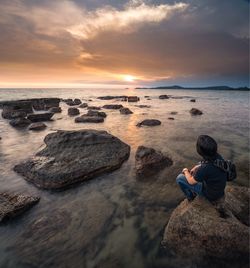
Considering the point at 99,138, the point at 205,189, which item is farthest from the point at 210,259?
the point at 99,138

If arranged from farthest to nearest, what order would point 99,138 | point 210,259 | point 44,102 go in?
point 44,102, point 99,138, point 210,259

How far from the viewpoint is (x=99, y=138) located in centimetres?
1116

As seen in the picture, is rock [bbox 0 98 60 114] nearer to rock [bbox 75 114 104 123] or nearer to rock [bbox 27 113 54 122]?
rock [bbox 27 113 54 122]

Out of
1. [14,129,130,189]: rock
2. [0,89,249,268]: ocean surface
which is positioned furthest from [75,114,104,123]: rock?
[0,89,249,268]: ocean surface

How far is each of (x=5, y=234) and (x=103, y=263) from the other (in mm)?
2790

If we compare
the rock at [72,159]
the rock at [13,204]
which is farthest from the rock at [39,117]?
the rock at [13,204]

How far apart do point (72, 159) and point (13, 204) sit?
3253 millimetres

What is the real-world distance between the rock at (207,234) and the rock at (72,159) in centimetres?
443

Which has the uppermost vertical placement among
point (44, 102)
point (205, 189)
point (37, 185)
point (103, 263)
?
point (44, 102)

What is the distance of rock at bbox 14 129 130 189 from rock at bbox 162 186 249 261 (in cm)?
443

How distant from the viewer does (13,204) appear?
6.41 metres

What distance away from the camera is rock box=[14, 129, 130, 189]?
8.14 metres

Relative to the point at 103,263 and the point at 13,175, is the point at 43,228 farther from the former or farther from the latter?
the point at 13,175

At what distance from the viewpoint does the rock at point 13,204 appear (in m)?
6.10
